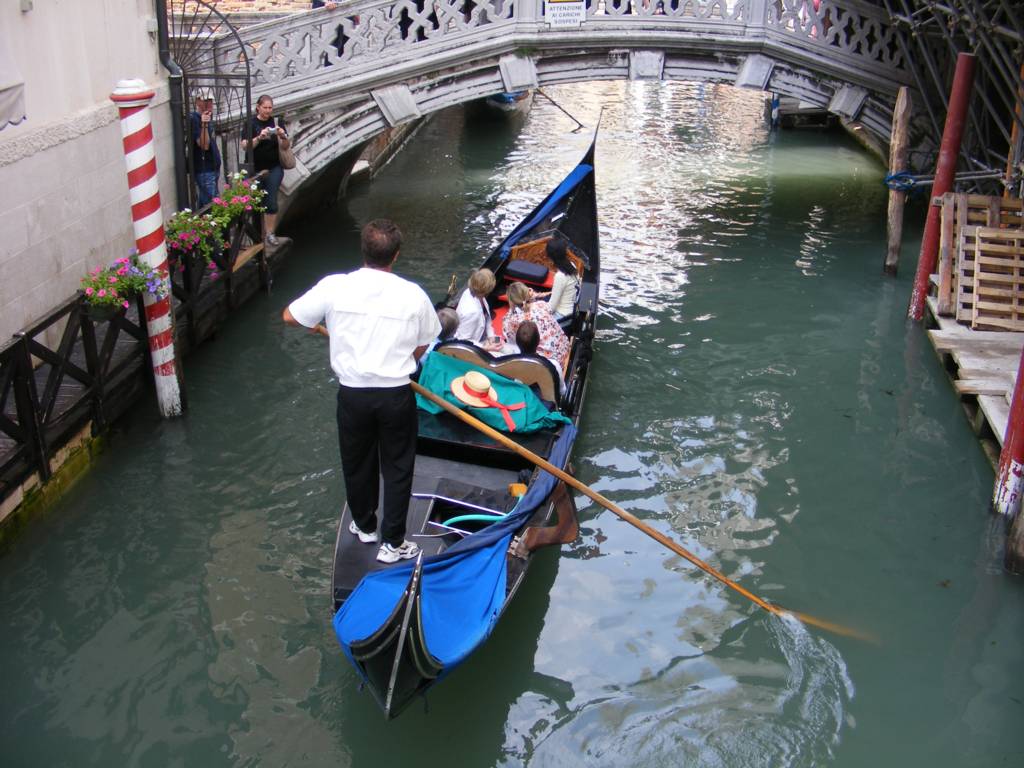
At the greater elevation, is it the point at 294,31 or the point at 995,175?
the point at 294,31

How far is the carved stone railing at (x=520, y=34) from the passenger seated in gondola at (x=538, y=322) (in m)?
3.43

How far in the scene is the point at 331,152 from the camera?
8.26 metres

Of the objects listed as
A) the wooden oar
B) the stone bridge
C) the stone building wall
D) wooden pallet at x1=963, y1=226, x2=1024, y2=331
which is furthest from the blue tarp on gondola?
the stone bridge

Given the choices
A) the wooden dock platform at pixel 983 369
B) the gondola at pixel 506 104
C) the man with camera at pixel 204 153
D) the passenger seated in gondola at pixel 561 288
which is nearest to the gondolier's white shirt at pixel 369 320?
the passenger seated in gondola at pixel 561 288

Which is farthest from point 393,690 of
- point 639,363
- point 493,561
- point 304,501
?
point 639,363

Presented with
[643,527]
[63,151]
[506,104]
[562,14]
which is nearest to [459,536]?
[643,527]

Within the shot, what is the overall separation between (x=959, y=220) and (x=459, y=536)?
4630 mm

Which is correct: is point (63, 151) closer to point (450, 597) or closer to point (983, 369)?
point (450, 597)

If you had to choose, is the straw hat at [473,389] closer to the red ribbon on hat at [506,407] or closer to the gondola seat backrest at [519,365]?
the red ribbon on hat at [506,407]

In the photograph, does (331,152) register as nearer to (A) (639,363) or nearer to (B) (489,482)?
(A) (639,363)

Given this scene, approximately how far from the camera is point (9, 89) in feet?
15.5

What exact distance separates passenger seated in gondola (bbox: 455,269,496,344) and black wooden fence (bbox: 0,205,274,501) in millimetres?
1650

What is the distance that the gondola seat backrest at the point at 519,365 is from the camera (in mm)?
4812

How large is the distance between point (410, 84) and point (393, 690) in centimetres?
603
